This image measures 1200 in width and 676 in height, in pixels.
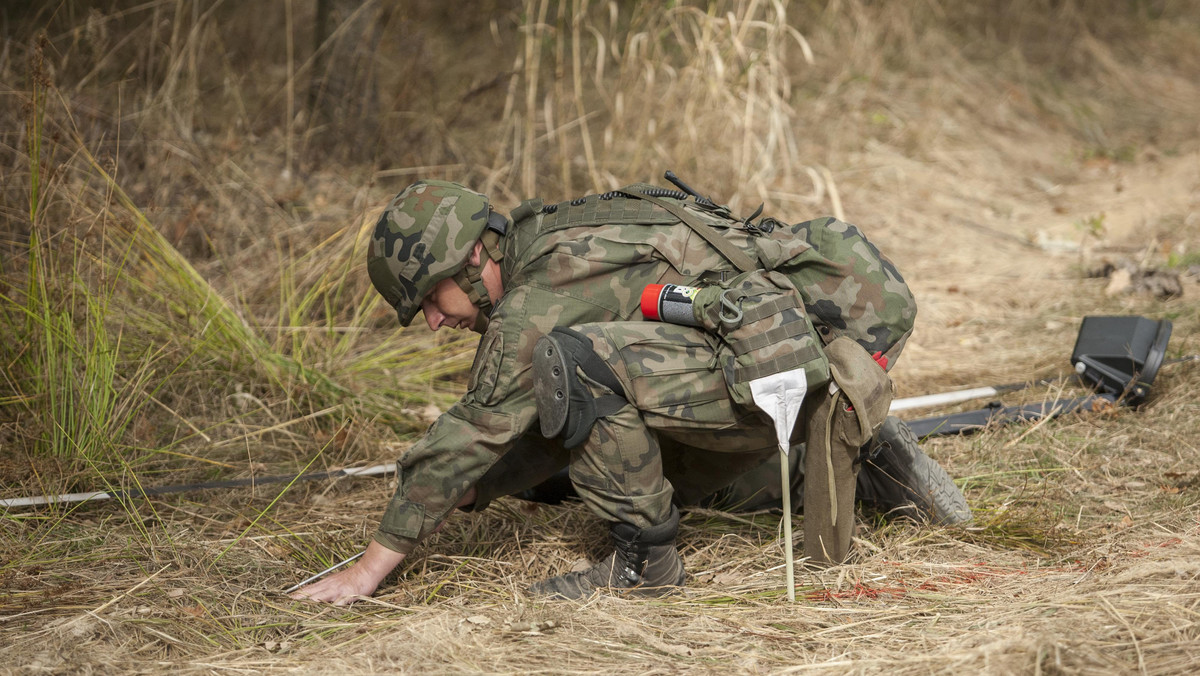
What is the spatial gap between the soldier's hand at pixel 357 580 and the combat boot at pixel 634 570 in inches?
15.1

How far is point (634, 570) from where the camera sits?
8.29ft

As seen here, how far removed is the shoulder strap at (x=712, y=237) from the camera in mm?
2494

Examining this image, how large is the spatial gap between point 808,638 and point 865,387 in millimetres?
586

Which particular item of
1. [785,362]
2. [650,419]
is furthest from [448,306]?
[785,362]

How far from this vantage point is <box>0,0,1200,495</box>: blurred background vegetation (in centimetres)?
306

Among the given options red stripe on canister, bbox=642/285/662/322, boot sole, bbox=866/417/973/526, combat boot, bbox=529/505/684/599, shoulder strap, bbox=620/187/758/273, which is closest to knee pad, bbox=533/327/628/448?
red stripe on canister, bbox=642/285/662/322

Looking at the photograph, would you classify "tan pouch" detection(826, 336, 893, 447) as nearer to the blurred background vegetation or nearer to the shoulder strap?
the shoulder strap

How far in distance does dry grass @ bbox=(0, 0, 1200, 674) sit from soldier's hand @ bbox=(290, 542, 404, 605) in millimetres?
43

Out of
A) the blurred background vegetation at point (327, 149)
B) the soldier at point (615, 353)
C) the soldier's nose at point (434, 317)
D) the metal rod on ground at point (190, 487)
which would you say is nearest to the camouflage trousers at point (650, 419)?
the soldier at point (615, 353)

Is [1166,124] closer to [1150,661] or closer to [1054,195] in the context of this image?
[1054,195]

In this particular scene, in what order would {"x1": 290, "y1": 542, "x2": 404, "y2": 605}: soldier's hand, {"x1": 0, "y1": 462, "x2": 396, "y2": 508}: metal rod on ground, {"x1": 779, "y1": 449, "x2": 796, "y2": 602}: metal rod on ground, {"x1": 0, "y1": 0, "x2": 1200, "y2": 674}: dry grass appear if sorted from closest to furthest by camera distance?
1. {"x1": 0, "y1": 0, "x2": 1200, "y2": 674}: dry grass
2. {"x1": 779, "y1": 449, "x2": 796, "y2": 602}: metal rod on ground
3. {"x1": 290, "y1": 542, "x2": 404, "y2": 605}: soldier's hand
4. {"x1": 0, "y1": 462, "x2": 396, "y2": 508}: metal rod on ground

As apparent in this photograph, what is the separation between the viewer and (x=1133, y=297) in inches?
189

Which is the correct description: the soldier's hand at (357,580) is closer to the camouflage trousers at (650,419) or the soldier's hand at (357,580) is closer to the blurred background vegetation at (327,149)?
the camouflage trousers at (650,419)

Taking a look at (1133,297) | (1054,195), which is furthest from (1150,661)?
(1054,195)
